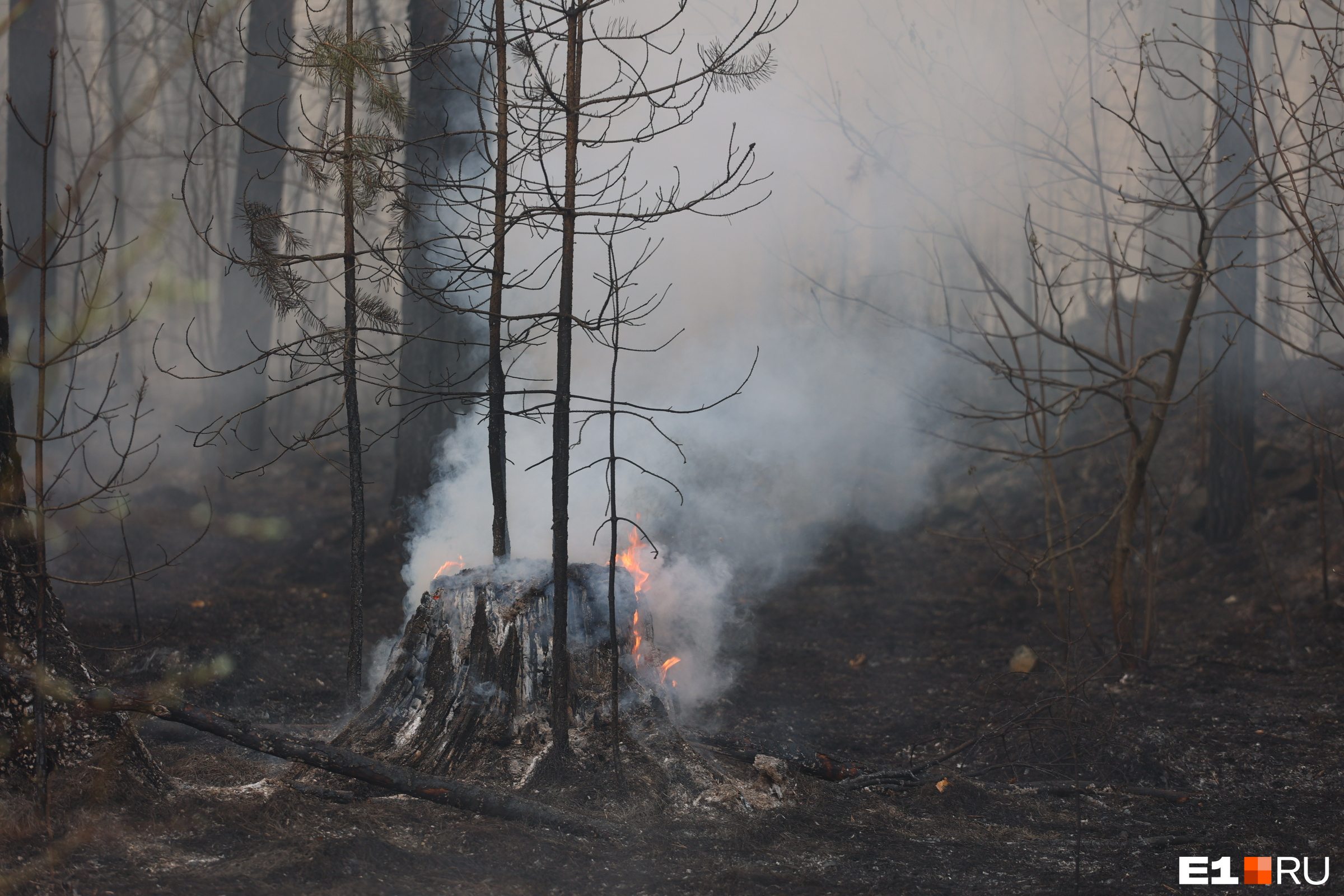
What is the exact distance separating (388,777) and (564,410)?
6.71ft

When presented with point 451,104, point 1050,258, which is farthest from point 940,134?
point 451,104

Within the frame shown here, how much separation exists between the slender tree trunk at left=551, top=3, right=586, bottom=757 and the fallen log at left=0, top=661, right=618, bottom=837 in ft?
1.62

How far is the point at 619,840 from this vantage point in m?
4.14

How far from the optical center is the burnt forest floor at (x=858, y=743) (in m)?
3.68

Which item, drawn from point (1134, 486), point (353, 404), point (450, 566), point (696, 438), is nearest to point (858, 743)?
point (1134, 486)

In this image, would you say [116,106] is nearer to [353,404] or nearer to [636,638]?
[353,404]

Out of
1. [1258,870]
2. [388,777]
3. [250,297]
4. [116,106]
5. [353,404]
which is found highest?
[116,106]

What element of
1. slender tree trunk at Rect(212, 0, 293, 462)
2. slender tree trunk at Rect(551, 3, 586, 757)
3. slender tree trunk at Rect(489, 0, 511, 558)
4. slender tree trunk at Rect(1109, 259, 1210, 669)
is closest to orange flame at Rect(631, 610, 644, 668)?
slender tree trunk at Rect(551, 3, 586, 757)

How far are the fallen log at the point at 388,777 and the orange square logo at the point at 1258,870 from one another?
2822mm

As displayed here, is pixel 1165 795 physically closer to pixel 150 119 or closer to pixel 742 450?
pixel 742 450

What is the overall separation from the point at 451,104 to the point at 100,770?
274 inches

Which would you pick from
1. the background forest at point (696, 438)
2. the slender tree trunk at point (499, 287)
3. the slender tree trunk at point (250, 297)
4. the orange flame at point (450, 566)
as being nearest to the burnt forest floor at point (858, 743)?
the background forest at point (696, 438)

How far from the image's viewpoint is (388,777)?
429 centimetres

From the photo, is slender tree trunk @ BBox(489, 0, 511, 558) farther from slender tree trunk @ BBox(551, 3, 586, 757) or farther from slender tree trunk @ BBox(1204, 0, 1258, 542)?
slender tree trunk @ BBox(1204, 0, 1258, 542)
